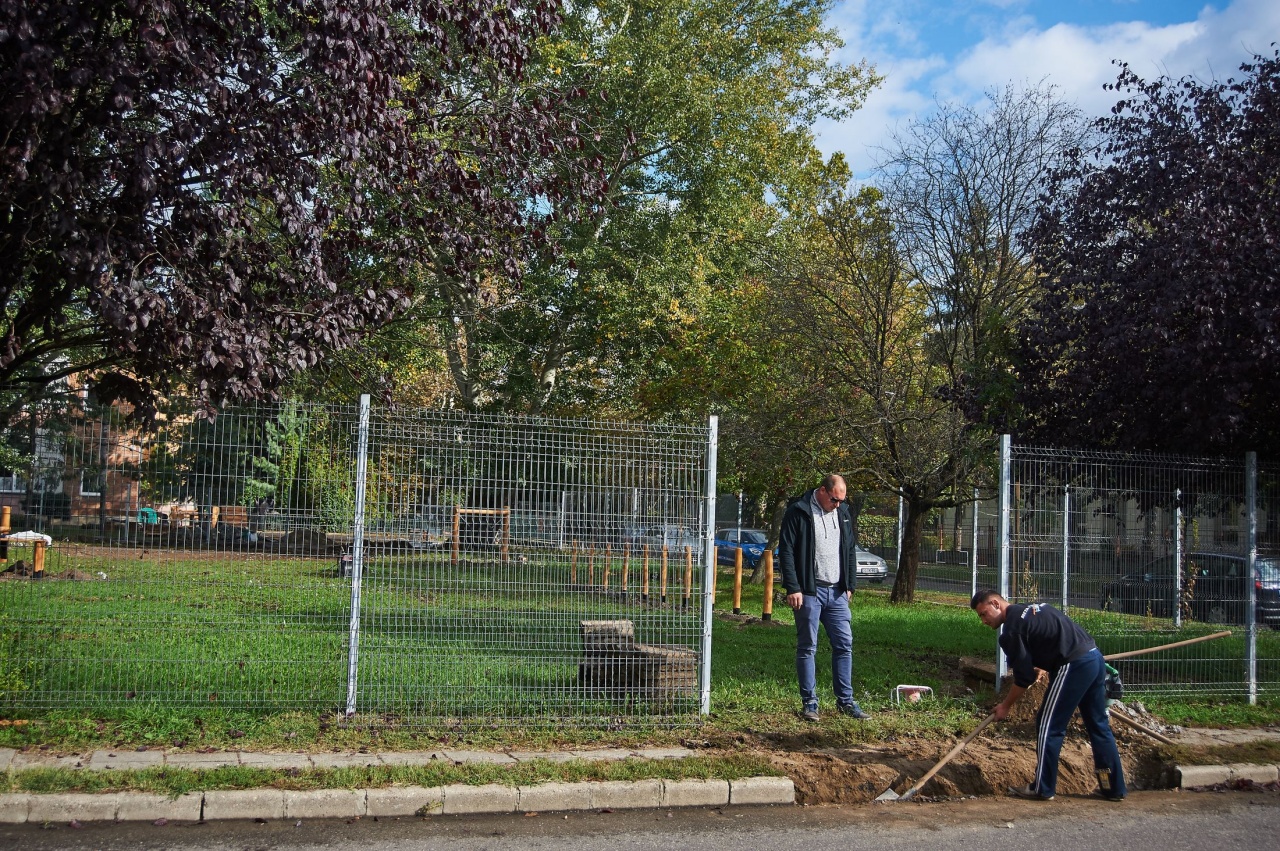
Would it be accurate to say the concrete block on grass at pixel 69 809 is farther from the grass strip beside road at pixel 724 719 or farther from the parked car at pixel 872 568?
the parked car at pixel 872 568

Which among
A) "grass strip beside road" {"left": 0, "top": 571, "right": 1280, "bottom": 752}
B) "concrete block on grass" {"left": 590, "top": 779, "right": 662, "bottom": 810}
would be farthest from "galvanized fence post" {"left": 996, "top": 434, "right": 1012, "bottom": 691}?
"concrete block on grass" {"left": 590, "top": 779, "right": 662, "bottom": 810}

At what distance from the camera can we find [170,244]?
6.94 metres

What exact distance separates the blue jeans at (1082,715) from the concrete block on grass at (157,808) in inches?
205

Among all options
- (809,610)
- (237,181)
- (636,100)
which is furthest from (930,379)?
(237,181)

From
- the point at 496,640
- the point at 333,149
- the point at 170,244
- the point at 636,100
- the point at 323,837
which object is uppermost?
the point at 636,100

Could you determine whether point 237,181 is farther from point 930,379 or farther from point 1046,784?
point 930,379

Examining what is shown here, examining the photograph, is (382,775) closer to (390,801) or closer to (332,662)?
(390,801)

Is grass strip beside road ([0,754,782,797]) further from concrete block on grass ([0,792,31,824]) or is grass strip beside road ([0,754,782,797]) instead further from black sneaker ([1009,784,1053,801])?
black sneaker ([1009,784,1053,801])

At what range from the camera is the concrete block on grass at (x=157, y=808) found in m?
5.79

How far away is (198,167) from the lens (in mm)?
6977

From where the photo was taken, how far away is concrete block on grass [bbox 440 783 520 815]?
613 centimetres

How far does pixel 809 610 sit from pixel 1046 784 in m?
2.08

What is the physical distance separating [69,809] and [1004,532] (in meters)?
7.30

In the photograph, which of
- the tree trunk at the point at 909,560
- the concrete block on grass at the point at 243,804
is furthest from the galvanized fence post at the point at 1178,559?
the tree trunk at the point at 909,560
